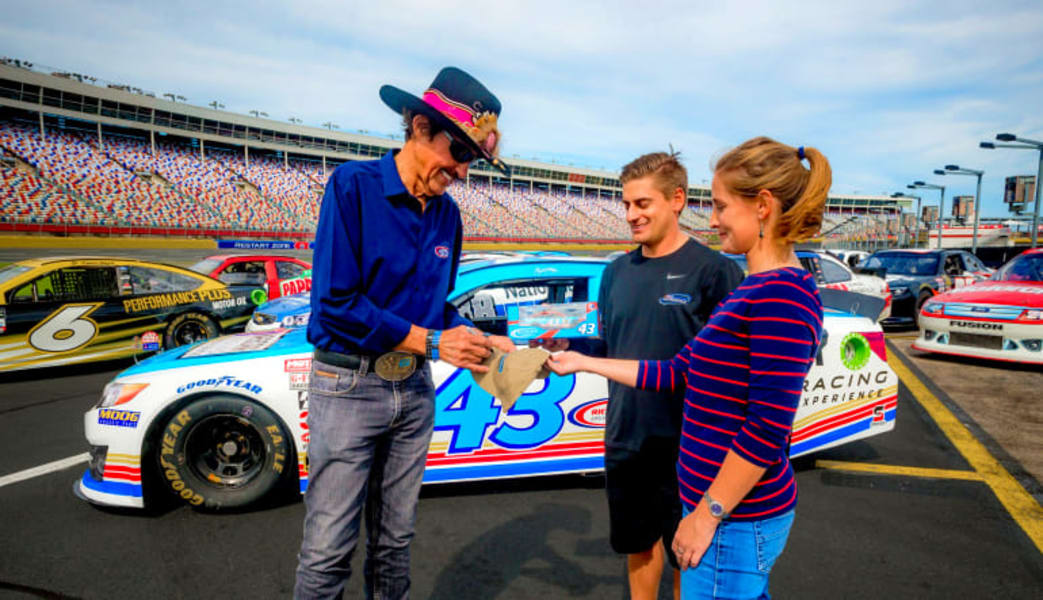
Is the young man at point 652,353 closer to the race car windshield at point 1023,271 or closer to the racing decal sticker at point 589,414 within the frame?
the racing decal sticker at point 589,414

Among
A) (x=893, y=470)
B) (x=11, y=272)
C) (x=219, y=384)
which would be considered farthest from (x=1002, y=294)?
(x=11, y=272)

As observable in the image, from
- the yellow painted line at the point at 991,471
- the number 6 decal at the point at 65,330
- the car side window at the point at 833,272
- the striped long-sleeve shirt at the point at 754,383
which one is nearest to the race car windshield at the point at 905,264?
the car side window at the point at 833,272

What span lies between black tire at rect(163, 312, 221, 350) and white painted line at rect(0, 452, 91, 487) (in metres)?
3.46

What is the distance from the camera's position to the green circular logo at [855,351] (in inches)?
134

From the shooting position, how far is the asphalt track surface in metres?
2.37

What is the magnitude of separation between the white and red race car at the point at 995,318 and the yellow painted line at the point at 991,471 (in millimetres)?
1674

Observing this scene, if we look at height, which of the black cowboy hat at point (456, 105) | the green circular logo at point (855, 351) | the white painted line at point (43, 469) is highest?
the black cowboy hat at point (456, 105)

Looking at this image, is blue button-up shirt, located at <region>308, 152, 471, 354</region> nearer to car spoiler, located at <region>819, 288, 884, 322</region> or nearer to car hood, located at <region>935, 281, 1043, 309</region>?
car spoiler, located at <region>819, 288, 884, 322</region>

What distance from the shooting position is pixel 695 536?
1252mm

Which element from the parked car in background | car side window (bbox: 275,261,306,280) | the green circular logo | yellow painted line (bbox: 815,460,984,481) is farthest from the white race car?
the parked car in background

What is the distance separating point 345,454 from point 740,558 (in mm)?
1083

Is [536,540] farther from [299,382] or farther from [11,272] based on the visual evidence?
[11,272]

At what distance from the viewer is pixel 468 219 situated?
51.2 m

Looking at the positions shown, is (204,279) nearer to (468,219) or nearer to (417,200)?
(417,200)
